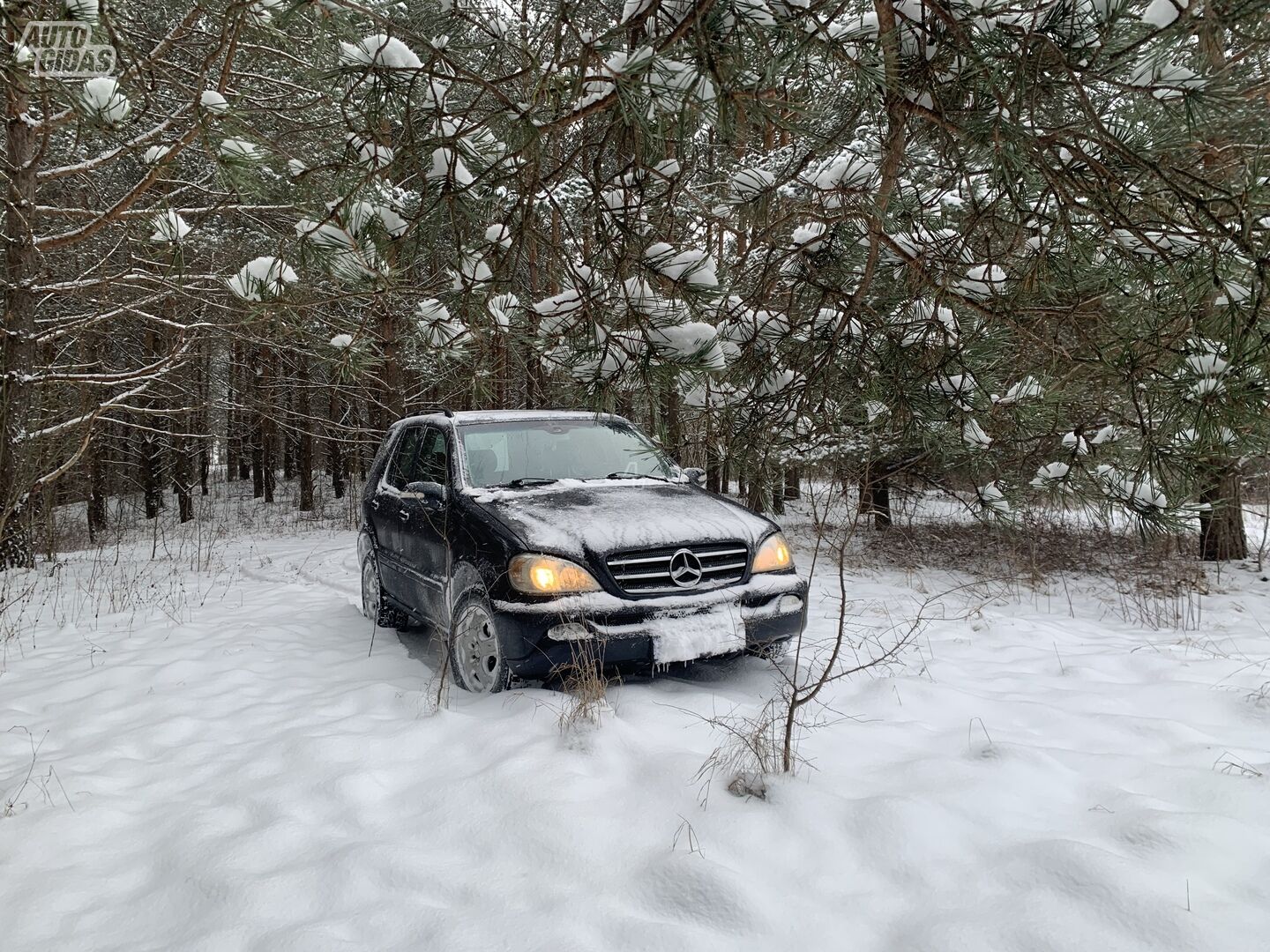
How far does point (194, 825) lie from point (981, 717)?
3622mm

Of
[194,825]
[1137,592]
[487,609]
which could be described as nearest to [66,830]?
[194,825]

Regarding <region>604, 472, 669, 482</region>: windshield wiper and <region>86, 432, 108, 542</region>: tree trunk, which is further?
A: <region>86, 432, 108, 542</region>: tree trunk

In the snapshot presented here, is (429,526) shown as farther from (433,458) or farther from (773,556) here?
(773,556)

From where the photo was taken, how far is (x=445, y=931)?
7.32 ft

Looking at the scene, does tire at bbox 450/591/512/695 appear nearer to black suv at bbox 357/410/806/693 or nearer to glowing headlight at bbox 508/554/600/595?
black suv at bbox 357/410/806/693

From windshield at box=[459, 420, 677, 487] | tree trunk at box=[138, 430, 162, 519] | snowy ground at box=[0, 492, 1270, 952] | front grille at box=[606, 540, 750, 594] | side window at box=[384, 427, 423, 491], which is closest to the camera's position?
snowy ground at box=[0, 492, 1270, 952]

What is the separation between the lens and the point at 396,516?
5.64m

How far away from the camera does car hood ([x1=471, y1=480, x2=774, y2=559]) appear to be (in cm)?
411

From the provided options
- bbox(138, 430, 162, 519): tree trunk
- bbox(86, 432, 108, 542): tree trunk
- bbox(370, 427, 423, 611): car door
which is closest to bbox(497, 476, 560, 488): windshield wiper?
bbox(370, 427, 423, 611): car door

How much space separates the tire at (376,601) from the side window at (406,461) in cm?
66

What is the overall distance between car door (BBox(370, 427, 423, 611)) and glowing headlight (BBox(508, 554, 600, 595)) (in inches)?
59.1

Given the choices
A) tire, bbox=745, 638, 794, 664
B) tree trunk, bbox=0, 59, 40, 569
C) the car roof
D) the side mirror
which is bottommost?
tire, bbox=745, 638, 794, 664

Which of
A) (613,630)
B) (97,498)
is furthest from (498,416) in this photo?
(97,498)

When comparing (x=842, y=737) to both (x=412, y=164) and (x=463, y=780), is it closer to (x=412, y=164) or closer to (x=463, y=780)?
(x=463, y=780)
